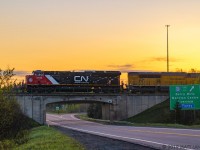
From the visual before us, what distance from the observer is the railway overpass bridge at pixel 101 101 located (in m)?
64.2

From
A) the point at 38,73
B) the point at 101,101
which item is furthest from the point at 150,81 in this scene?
the point at 38,73

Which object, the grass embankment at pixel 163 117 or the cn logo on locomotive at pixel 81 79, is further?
the cn logo on locomotive at pixel 81 79

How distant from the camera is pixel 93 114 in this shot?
3772 inches

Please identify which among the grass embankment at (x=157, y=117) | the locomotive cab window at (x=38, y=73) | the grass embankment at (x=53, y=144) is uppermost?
the locomotive cab window at (x=38, y=73)

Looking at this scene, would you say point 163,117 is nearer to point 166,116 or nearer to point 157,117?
point 166,116

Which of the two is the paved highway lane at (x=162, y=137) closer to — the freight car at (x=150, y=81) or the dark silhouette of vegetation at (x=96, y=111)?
the freight car at (x=150, y=81)

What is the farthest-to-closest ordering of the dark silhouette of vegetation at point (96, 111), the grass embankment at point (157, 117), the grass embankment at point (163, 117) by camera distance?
the dark silhouette of vegetation at point (96, 111) < the grass embankment at point (157, 117) < the grass embankment at point (163, 117)

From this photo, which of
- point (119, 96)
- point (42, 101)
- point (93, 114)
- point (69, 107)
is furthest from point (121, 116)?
point (69, 107)

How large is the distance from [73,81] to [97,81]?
4.10 metres

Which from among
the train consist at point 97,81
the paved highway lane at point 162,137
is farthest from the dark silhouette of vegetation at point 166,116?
the paved highway lane at point 162,137

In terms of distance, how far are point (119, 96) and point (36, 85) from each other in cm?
1372

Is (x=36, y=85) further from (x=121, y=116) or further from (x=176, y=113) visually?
(x=176, y=113)

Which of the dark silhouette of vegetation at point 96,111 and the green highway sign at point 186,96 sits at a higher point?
the green highway sign at point 186,96

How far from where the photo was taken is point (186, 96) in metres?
51.7
